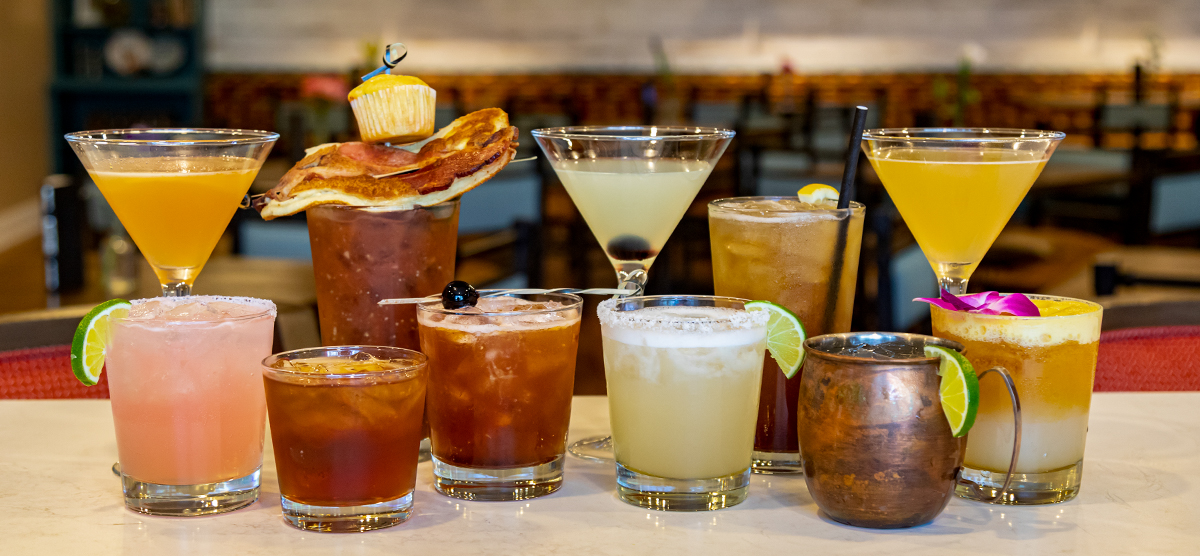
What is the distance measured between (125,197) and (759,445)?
1.87 feet

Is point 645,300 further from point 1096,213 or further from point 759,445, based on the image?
point 1096,213

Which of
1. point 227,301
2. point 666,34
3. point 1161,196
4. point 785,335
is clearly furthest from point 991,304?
point 666,34

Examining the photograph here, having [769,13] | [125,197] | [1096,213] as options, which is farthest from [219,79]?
[125,197]

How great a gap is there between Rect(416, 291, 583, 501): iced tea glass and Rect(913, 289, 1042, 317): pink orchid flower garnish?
0.29m

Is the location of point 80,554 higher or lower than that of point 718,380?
lower

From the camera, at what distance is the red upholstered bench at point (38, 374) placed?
1377 mm

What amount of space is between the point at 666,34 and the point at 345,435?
9129mm

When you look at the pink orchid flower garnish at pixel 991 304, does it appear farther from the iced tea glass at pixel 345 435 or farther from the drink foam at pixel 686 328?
the iced tea glass at pixel 345 435

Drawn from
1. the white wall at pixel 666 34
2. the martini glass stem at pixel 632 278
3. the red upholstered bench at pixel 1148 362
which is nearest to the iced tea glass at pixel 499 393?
the martini glass stem at pixel 632 278

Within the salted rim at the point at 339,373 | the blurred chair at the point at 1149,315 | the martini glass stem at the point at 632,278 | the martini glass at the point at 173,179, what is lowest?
the blurred chair at the point at 1149,315

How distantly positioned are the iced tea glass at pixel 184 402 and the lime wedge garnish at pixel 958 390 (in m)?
0.49

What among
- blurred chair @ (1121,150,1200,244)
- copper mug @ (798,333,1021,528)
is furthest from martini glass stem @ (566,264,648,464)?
blurred chair @ (1121,150,1200,244)

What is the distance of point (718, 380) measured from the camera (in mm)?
768

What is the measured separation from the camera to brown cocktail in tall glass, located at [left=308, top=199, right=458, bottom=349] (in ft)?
2.85
